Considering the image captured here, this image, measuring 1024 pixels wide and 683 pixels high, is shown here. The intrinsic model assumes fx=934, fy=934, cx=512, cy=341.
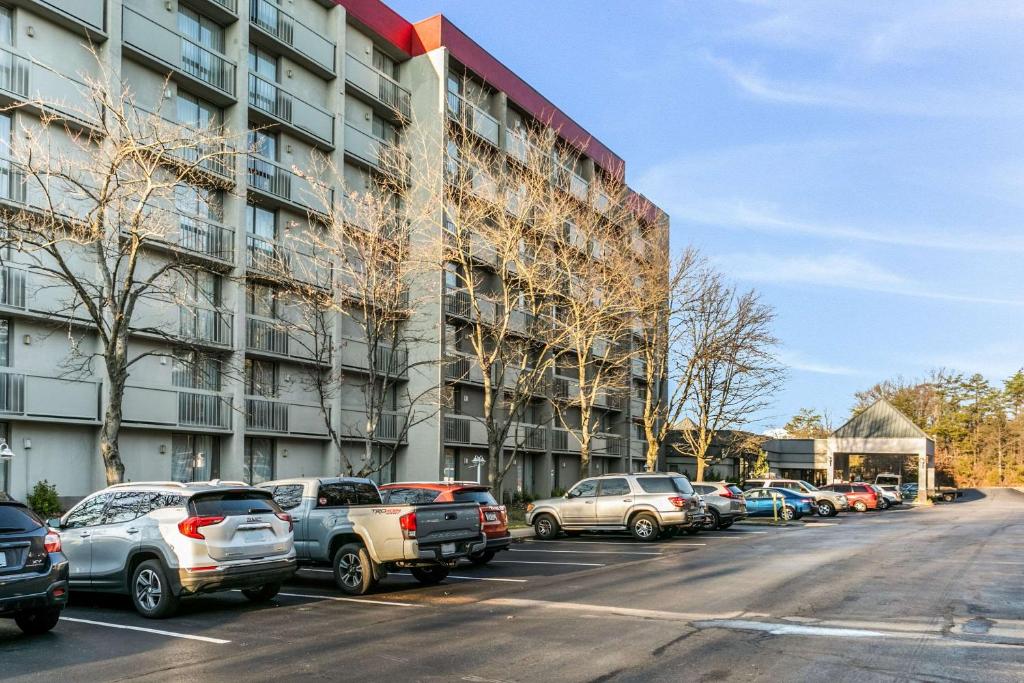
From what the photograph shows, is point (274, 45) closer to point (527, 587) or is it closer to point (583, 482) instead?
point (583, 482)

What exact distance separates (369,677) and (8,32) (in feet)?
64.0

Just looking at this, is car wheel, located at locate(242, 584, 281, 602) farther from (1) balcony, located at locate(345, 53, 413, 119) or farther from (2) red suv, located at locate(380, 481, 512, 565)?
(1) balcony, located at locate(345, 53, 413, 119)

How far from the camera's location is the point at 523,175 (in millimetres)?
29500

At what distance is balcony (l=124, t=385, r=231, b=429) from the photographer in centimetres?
2320

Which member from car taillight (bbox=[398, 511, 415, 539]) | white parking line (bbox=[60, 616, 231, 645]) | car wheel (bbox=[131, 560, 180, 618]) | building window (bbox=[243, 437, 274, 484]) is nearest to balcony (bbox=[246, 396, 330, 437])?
building window (bbox=[243, 437, 274, 484])

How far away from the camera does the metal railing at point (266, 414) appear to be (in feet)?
89.1

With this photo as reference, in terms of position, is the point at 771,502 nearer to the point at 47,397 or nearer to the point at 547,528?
the point at 547,528

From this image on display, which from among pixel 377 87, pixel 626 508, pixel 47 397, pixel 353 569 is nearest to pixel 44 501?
pixel 47 397

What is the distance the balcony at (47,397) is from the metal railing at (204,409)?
9.21 ft

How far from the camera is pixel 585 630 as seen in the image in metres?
10.6

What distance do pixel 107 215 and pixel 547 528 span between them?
1395 centimetres

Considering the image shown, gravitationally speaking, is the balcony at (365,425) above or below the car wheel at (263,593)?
above

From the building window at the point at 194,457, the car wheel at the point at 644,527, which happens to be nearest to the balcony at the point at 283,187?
the building window at the point at 194,457

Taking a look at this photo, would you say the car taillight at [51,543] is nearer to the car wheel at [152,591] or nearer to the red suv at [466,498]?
the car wheel at [152,591]
